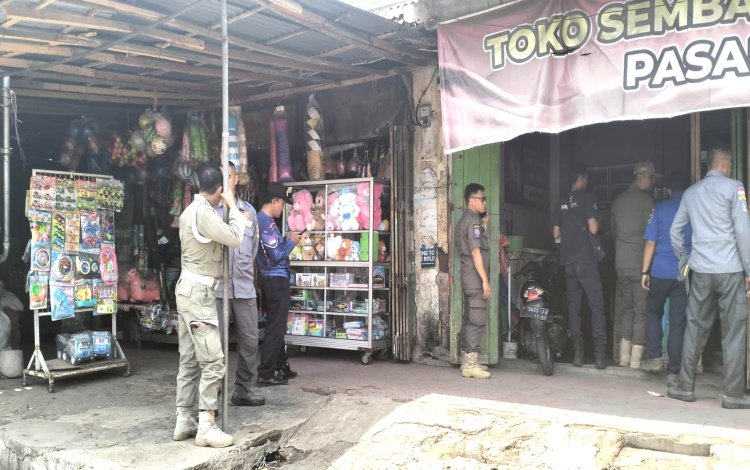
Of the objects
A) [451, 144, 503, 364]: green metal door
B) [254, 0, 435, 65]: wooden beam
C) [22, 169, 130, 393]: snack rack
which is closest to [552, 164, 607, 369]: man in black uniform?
[451, 144, 503, 364]: green metal door

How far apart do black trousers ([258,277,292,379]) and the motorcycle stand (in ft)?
8.47

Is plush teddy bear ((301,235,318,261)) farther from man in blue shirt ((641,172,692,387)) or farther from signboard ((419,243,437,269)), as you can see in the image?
man in blue shirt ((641,172,692,387))

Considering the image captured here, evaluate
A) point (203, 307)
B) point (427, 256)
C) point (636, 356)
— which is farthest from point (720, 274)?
point (203, 307)

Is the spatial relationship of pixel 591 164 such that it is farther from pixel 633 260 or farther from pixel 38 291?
pixel 38 291

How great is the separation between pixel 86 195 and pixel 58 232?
1.70 ft

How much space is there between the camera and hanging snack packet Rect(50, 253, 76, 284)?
20.8 ft

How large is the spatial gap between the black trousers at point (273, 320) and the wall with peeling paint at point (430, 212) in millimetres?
1740

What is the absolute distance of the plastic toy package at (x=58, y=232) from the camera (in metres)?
6.39

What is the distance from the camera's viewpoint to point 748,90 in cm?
438

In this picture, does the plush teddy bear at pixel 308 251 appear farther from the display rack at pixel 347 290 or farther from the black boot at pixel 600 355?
the black boot at pixel 600 355

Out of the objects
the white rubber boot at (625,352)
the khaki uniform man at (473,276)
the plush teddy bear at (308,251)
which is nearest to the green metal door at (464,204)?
the khaki uniform man at (473,276)

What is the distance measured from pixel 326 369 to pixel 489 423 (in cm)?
276

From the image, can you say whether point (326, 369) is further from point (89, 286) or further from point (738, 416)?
point (738, 416)

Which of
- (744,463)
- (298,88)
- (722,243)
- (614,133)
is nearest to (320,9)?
(298,88)
